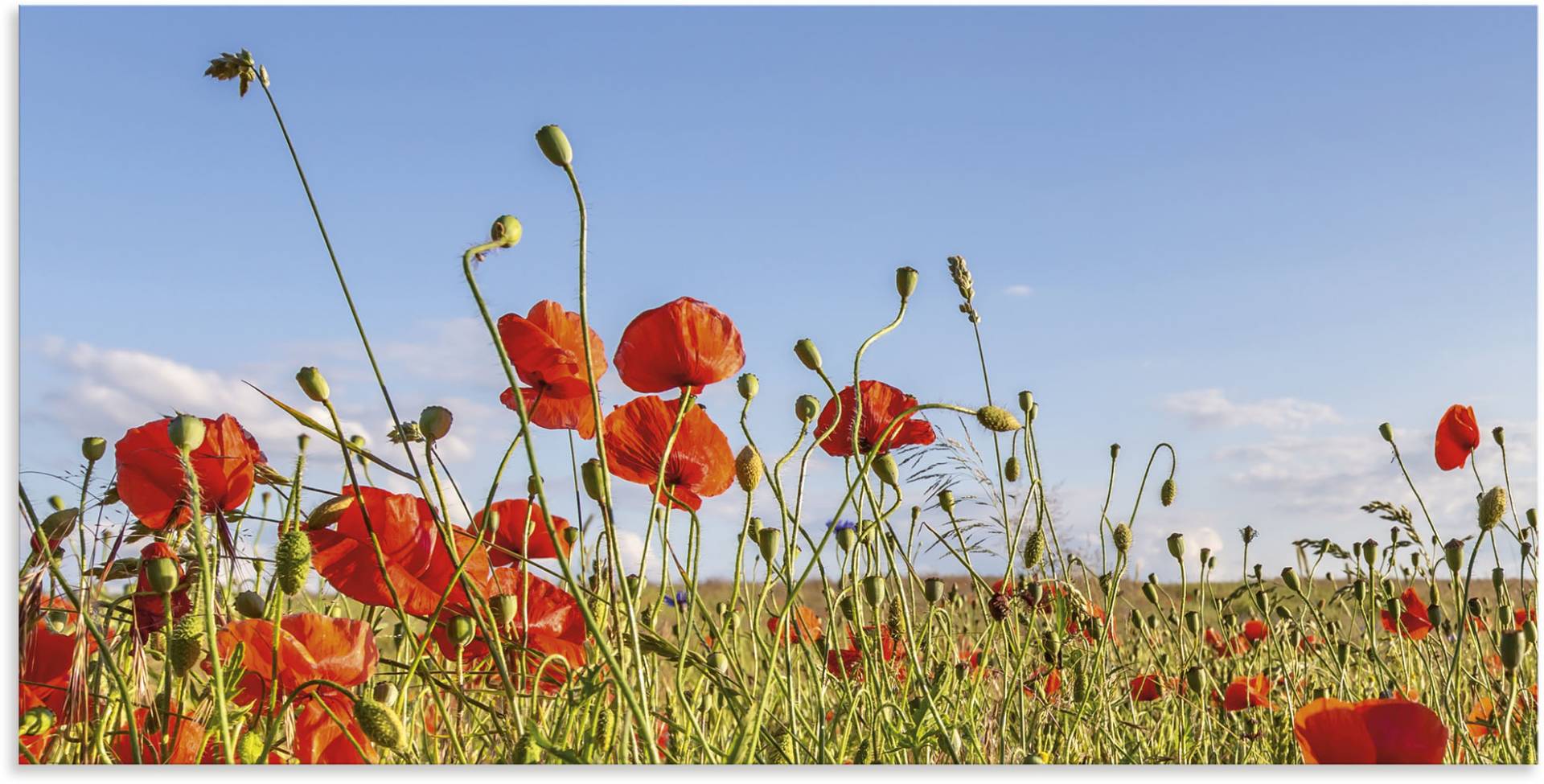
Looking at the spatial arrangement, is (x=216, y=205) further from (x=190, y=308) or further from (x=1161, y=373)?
(x=1161, y=373)

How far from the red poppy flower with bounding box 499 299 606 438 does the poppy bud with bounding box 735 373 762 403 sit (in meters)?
0.14

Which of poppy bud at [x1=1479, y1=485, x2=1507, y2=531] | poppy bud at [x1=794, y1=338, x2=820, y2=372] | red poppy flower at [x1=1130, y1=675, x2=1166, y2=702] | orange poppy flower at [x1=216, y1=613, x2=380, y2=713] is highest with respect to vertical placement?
poppy bud at [x1=794, y1=338, x2=820, y2=372]

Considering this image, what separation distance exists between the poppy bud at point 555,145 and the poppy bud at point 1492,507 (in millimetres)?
1001

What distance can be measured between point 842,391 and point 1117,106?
0.65 metres

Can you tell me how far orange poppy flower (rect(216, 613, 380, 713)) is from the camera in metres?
0.96

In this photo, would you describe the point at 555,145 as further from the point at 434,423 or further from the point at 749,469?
the point at 749,469

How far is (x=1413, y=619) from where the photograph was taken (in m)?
1.76

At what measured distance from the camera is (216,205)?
1.50m

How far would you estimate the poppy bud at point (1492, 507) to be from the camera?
4.04 ft

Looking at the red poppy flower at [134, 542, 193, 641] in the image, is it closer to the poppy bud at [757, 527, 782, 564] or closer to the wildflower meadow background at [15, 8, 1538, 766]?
the wildflower meadow background at [15, 8, 1538, 766]

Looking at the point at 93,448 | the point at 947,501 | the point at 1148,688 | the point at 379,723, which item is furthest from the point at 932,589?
the point at 93,448

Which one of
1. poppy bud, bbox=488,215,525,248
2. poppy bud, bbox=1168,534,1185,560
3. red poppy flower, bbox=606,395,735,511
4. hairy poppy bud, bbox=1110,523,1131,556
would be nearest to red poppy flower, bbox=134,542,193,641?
red poppy flower, bbox=606,395,735,511

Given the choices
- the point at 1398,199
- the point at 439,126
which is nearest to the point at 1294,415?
the point at 1398,199

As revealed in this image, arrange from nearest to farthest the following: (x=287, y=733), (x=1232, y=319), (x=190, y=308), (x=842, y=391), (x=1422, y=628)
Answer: (x=287, y=733) → (x=842, y=391) → (x=190, y=308) → (x=1232, y=319) → (x=1422, y=628)
